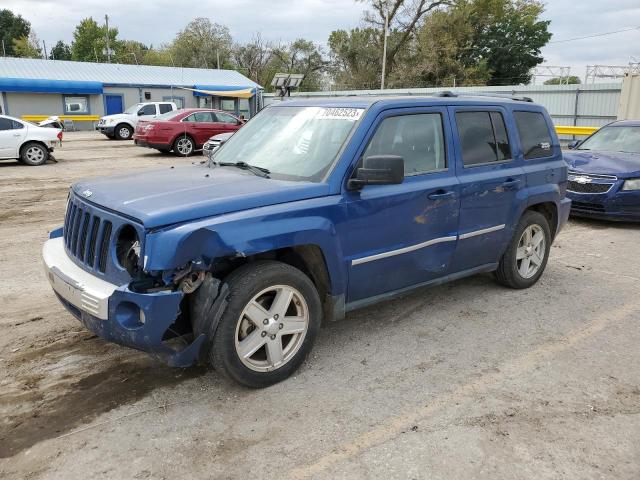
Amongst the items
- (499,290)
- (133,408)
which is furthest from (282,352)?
(499,290)

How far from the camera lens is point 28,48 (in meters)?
78.0

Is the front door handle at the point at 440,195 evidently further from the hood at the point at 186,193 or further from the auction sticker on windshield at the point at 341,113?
the hood at the point at 186,193

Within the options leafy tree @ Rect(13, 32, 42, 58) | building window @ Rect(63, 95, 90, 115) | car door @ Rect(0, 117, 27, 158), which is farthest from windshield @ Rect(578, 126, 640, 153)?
leafy tree @ Rect(13, 32, 42, 58)

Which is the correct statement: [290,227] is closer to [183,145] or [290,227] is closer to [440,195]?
[440,195]

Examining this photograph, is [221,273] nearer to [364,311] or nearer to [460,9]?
[364,311]

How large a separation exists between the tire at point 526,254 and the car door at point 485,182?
20cm

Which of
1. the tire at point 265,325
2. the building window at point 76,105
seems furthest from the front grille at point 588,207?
the building window at point 76,105

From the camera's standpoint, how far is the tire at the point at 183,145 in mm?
17969

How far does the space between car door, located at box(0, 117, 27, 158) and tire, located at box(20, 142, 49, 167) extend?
17 centimetres

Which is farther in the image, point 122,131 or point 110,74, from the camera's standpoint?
point 110,74

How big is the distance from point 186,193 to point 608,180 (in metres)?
7.33

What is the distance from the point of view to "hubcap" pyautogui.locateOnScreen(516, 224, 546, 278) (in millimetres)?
5375

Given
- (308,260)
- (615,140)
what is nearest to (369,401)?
(308,260)

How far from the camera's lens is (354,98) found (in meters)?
4.37
